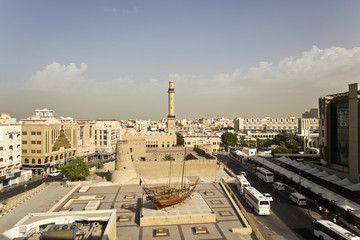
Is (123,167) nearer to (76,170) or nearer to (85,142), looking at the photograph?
(76,170)

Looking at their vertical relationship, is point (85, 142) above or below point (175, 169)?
above

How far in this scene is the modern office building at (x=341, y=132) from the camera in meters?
33.8

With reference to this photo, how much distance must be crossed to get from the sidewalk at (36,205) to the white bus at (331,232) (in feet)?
88.7

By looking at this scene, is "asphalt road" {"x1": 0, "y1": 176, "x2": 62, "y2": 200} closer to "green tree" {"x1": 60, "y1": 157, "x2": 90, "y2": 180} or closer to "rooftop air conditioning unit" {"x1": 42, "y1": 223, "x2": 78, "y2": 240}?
Answer: "green tree" {"x1": 60, "y1": 157, "x2": 90, "y2": 180}

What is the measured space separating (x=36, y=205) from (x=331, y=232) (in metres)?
31.4

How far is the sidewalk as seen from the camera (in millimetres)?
27344

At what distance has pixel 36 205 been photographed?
32312 mm

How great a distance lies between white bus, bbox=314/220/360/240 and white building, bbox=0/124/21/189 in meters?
45.8

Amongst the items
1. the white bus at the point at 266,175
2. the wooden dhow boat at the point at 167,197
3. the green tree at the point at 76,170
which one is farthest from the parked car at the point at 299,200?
the green tree at the point at 76,170

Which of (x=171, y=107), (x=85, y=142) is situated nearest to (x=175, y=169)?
(x=85, y=142)

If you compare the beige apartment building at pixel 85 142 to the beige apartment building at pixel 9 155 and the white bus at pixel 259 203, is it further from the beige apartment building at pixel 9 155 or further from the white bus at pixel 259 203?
the white bus at pixel 259 203

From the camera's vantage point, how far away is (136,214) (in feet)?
87.1

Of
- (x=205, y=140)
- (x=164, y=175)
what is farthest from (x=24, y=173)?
(x=205, y=140)

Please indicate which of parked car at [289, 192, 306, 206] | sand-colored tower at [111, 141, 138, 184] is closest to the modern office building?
parked car at [289, 192, 306, 206]
